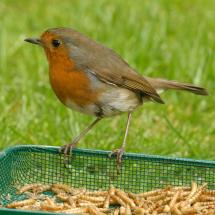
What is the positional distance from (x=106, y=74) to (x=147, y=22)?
143 inches

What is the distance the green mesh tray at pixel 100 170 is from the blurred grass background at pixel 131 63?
2.86 feet

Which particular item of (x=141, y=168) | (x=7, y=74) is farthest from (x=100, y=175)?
(x=7, y=74)

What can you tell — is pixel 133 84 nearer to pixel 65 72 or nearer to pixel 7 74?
pixel 65 72

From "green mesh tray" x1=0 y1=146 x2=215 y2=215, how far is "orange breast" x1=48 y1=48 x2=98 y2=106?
14.1 inches

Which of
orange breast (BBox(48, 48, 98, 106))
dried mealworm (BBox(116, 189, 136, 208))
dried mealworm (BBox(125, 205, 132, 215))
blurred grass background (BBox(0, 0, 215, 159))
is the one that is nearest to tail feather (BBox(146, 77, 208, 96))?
blurred grass background (BBox(0, 0, 215, 159))

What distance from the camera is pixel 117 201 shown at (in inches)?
206

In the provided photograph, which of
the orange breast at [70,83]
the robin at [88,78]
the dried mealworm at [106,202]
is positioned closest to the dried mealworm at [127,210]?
the dried mealworm at [106,202]

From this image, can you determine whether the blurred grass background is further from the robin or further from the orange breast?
the orange breast

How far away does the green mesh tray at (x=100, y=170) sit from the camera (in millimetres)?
5480

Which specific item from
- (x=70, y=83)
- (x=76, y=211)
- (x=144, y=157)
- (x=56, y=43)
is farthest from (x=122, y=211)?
(x=56, y=43)

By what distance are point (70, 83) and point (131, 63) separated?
2.85 meters

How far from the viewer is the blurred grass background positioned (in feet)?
22.0

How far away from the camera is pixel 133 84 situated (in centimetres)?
598

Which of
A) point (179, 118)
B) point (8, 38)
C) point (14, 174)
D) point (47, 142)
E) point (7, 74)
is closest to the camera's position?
point (14, 174)
